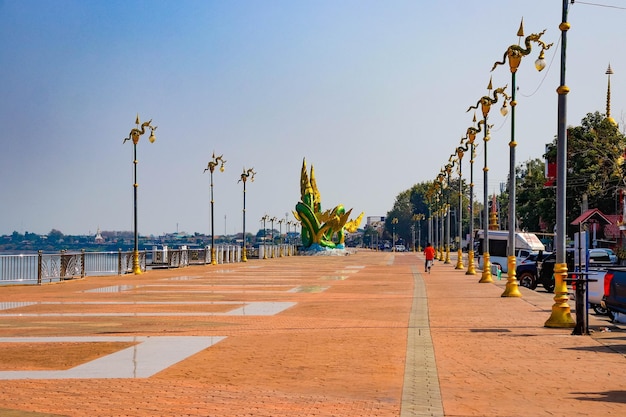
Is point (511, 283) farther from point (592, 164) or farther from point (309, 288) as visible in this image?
point (592, 164)

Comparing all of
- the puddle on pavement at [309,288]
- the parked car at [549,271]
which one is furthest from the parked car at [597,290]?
the puddle on pavement at [309,288]

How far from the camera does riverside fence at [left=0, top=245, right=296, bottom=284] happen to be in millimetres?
36469

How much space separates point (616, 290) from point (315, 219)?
97.5m

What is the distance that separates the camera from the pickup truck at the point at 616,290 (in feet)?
57.8

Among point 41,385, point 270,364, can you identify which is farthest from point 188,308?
point 41,385

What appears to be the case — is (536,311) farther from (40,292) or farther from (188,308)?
(40,292)

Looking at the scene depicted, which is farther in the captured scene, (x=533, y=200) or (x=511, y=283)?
(x=533, y=200)

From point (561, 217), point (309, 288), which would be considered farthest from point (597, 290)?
point (309, 288)

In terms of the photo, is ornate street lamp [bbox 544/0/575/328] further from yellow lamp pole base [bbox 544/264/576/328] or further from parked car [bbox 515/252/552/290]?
parked car [bbox 515/252/552/290]

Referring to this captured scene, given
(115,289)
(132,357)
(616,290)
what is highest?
(616,290)

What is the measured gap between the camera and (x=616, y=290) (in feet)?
58.9

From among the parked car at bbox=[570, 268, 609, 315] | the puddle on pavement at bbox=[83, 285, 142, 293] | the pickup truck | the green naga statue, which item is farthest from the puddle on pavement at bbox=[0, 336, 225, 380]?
the green naga statue

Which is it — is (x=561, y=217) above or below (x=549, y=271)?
above

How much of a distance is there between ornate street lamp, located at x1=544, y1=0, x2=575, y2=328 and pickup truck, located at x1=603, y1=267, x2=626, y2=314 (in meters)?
0.88
